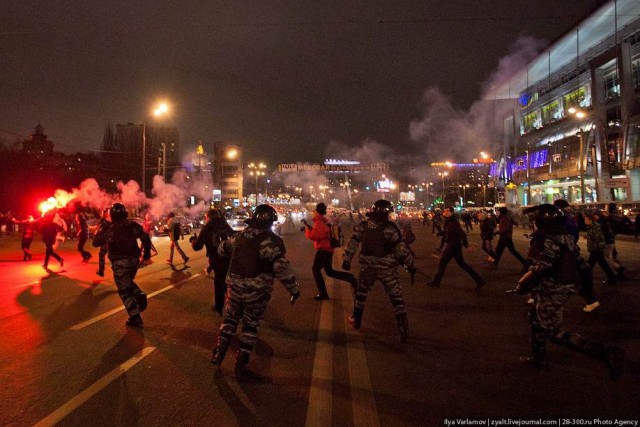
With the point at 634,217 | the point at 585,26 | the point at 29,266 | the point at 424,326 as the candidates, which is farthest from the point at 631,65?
the point at 29,266

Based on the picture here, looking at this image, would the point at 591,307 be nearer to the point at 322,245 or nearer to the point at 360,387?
the point at 322,245

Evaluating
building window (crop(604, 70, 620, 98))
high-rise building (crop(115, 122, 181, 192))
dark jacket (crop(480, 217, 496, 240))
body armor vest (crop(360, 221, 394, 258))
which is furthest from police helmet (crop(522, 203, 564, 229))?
high-rise building (crop(115, 122, 181, 192))

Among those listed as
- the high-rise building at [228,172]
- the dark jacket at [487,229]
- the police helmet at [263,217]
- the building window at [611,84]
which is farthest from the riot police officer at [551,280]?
the high-rise building at [228,172]

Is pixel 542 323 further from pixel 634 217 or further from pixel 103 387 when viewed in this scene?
pixel 634 217

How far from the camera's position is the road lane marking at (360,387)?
3551mm

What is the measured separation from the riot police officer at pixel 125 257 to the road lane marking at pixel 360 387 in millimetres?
3078

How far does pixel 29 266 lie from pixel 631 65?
45.6 meters

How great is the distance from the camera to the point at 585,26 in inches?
1649

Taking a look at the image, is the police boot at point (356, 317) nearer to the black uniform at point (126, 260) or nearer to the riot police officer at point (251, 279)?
the riot police officer at point (251, 279)

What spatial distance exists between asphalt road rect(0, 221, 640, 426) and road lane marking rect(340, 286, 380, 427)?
0.05ft

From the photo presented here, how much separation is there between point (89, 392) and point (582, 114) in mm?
31164

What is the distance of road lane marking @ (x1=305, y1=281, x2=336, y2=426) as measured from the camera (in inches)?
140

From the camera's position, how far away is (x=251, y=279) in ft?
15.0

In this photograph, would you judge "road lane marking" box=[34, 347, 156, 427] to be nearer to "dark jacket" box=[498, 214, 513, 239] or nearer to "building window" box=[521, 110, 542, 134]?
"dark jacket" box=[498, 214, 513, 239]
